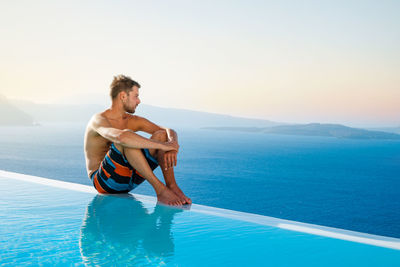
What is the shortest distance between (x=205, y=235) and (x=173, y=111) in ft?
558

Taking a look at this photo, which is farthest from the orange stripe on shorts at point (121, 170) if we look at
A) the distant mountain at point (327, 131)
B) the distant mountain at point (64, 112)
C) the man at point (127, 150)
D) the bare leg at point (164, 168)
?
the distant mountain at point (64, 112)

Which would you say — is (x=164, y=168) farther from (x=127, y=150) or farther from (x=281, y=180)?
(x=281, y=180)

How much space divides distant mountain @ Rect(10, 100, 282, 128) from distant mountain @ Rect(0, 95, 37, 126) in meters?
15.6

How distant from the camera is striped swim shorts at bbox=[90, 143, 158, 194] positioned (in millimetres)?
2543

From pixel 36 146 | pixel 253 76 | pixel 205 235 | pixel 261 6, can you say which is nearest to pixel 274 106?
pixel 253 76

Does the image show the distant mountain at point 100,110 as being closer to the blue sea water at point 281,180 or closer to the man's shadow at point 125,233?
the blue sea water at point 281,180

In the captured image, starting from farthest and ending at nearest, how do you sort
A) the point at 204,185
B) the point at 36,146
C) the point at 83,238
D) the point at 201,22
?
the point at 36,146
the point at 201,22
the point at 204,185
the point at 83,238

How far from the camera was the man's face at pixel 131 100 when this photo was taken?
2748 mm

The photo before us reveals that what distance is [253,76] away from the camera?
80812 mm

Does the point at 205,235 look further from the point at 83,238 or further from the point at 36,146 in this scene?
the point at 36,146

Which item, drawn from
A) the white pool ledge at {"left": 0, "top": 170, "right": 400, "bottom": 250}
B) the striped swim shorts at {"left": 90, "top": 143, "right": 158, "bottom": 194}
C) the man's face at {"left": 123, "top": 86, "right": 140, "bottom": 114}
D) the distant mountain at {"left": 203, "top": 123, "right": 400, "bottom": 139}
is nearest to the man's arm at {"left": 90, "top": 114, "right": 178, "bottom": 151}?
the striped swim shorts at {"left": 90, "top": 143, "right": 158, "bottom": 194}

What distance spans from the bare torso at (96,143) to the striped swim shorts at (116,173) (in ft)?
0.32

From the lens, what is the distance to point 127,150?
2443 mm

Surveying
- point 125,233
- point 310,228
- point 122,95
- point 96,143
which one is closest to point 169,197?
point 125,233
